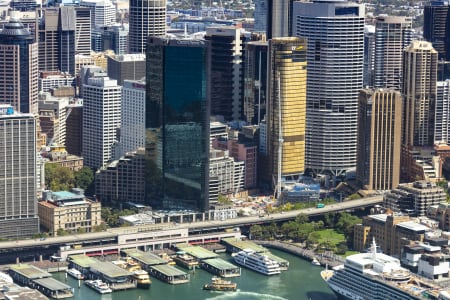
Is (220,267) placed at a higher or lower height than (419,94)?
lower

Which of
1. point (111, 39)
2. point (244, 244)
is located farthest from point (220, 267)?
point (111, 39)

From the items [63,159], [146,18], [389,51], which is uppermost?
[146,18]

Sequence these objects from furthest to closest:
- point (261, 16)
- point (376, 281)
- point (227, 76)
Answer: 1. point (261, 16)
2. point (227, 76)
3. point (376, 281)

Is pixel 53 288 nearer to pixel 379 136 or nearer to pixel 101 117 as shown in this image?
pixel 101 117

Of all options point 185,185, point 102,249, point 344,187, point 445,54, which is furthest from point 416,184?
point 445,54

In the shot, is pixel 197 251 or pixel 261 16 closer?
pixel 197 251

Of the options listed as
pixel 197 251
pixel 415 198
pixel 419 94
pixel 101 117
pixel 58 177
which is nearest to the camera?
pixel 197 251
